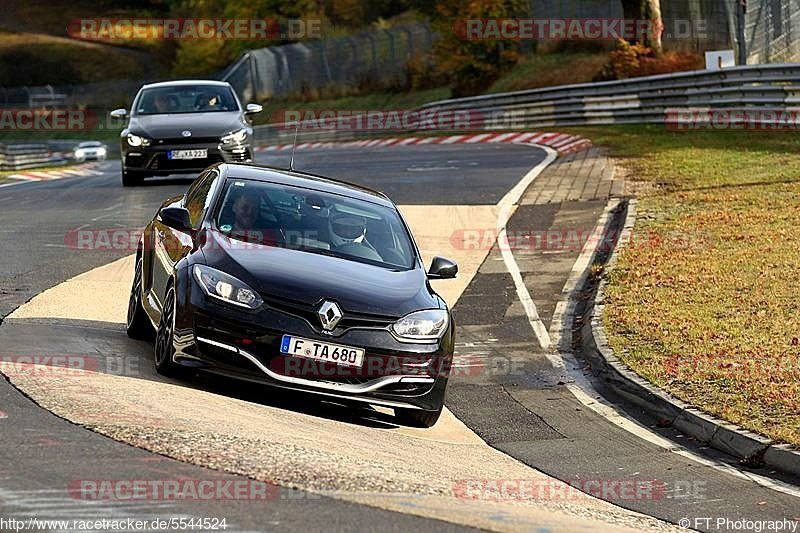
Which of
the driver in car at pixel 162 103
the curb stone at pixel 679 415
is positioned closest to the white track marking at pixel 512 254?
the curb stone at pixel 679 415

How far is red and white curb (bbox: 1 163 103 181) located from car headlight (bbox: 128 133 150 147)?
25.3 ft

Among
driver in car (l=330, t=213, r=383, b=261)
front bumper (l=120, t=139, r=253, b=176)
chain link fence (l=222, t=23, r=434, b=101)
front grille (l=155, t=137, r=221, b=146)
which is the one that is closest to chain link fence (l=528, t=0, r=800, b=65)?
front bumper (l=120, t=139, r=253, b=176)

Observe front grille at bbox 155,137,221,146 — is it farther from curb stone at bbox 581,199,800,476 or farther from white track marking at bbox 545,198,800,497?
curb stone at bbox 581,199,800,476

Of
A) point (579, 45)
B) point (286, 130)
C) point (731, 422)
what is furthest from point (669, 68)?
point (731, 422)

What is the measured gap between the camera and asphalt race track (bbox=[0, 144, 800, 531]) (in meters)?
6.53

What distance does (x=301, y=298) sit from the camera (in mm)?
9008

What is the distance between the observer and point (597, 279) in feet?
52.0

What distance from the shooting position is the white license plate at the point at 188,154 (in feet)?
74.2

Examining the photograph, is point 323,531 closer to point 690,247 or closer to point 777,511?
point 777,511

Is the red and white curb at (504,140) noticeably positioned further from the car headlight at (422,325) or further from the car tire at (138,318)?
the car headlight at (422,325)

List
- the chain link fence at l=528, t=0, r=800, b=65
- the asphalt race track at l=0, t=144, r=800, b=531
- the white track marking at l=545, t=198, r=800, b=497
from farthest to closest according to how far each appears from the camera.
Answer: the chain link fence at l=528, t=0, r=800, b=65 < the white track marking at l=545, t=198, r=800, b=497 < the asphalt race track at l=0, t=144, r=800, b=531

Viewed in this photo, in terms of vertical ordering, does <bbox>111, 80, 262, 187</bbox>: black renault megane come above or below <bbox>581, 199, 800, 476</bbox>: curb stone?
above

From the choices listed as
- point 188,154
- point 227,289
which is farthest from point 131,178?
point 227,289

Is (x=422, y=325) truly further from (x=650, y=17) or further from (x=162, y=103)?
(x=650, y=17)
